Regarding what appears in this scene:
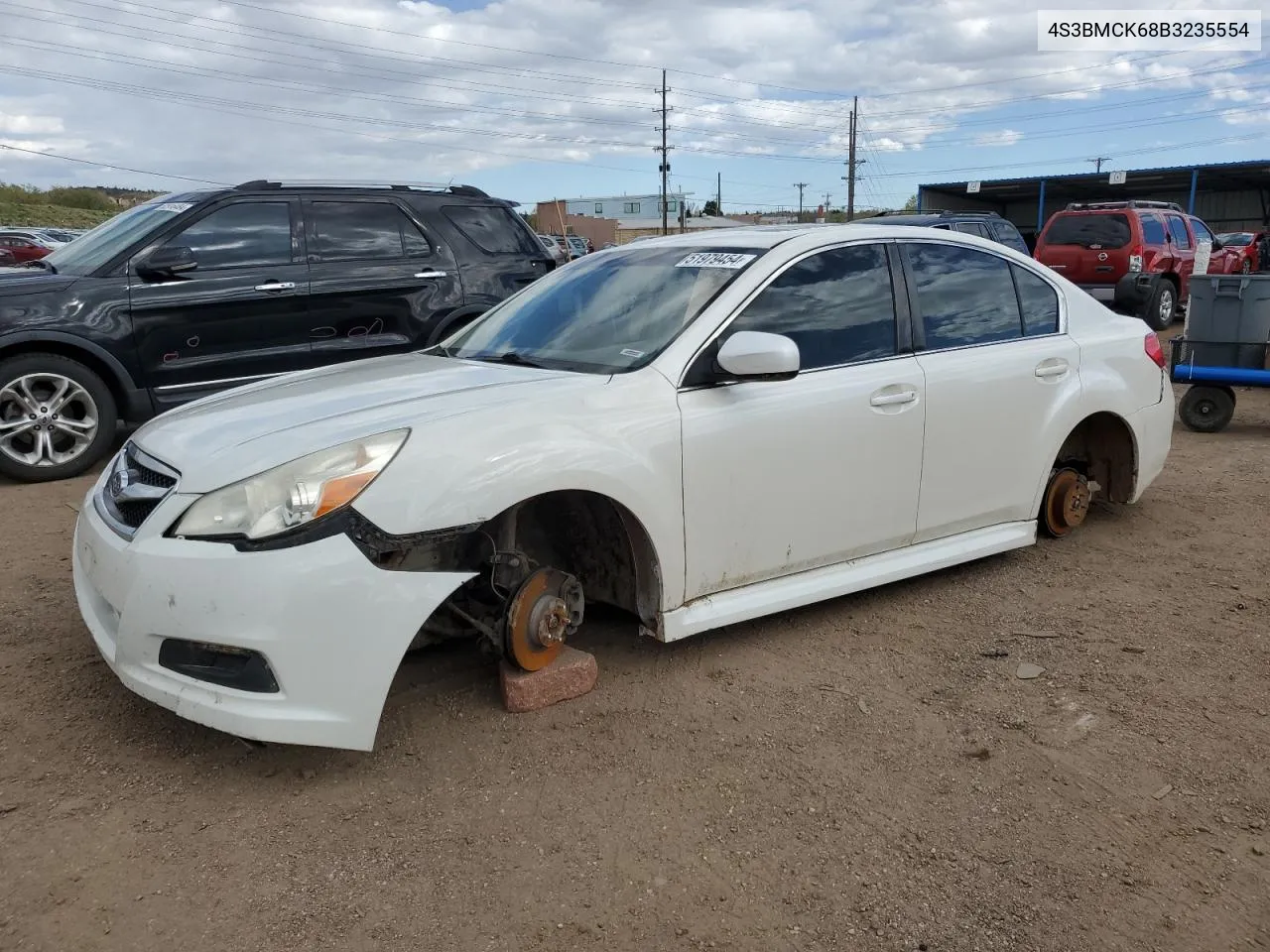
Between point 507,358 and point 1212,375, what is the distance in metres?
6.45

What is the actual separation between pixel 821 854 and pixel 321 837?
1.33 m

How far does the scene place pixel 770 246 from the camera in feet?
12.9

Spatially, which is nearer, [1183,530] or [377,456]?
[377,456]

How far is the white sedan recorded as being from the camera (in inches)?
108

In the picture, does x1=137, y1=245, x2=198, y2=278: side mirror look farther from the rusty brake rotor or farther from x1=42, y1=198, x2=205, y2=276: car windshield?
the rusty brake rotor

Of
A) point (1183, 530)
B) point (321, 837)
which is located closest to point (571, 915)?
point (321, 837)

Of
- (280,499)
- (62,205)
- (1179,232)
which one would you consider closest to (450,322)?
(280,499)

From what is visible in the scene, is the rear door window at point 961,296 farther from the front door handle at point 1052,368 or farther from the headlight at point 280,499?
the headlight at point 280,499

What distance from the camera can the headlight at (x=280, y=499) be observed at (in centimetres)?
276

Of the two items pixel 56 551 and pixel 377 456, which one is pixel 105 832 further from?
pixel 56 551

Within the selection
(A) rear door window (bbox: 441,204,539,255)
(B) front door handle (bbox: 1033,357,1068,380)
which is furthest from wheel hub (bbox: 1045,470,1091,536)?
(A) rear door window (bbox: 441,204,539,255)

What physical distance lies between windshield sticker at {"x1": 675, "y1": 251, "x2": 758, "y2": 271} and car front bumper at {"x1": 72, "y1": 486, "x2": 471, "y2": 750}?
1.73m

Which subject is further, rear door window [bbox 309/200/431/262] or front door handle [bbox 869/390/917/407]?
rear door window [bbox 309/200/431/262]

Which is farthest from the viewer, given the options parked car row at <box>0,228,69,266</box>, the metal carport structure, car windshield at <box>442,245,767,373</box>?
the metal carport structure
